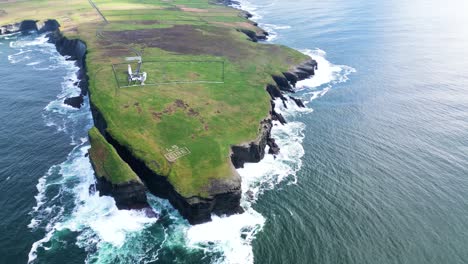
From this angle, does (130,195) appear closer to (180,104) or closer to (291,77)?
(180,104)

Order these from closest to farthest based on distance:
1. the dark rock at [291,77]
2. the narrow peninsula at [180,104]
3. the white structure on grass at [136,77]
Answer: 1. the narrow peninsula at [180,104]
2. the white structure on grass at [136,77]
3. the dark rock at [291,77]

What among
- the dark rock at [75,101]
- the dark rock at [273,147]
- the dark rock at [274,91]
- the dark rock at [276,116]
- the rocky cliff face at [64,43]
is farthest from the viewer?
the rocky cliff face at [64,43]

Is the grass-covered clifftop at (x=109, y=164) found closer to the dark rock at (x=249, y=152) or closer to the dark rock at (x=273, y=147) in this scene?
the dark rock at (x=249, y=152)

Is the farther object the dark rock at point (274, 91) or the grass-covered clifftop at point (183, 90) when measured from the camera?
the dark rock at point (274, 91)

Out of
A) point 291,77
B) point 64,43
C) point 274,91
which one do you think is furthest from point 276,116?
point 64,43

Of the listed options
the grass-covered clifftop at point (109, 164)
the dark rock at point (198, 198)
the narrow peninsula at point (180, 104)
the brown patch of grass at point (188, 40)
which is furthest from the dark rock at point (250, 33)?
the dark rock at point (198, 198)

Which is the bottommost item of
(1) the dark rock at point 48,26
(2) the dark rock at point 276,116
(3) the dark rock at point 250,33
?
(2) the dark rock at point 276,116

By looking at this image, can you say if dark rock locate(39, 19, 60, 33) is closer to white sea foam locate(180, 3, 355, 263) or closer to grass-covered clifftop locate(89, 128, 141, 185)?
grass-covered clifftop locate(89, 128, 141, 185)

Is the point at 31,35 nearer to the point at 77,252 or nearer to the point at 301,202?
the point at 77,252

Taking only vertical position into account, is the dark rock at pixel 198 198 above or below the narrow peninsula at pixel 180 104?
below
